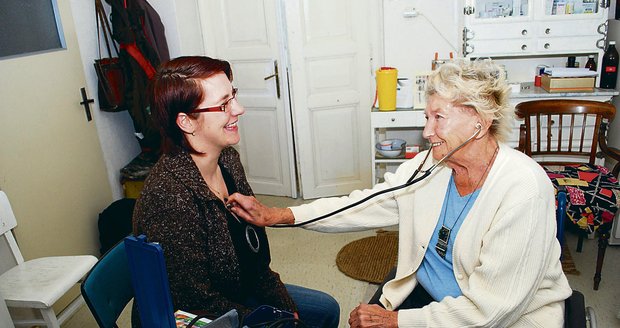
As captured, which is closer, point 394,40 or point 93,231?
point 93,231

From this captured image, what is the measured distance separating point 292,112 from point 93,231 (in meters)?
1.53

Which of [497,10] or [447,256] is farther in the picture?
[497,10]

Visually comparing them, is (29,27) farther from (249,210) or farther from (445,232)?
(445,232)

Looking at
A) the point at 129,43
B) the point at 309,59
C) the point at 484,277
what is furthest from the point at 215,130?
the point at 309,59

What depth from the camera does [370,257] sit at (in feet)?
9.09

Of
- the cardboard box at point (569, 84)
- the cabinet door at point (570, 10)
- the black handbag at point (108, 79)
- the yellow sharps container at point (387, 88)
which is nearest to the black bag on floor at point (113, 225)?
the black handbag at point (108, 79)

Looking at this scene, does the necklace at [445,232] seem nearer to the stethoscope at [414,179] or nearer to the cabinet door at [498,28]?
the stethoscope at [414,179]

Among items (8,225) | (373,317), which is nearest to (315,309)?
(373,317)

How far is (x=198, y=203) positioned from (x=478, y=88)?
0.79m

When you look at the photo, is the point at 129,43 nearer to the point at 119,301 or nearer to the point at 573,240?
the point at 119,301

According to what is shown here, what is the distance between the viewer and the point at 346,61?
334 centimetres

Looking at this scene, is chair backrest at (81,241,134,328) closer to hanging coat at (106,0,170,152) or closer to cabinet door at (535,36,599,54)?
hanging coat at (106,0,170,152)

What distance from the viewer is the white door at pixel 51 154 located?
2.22 metres

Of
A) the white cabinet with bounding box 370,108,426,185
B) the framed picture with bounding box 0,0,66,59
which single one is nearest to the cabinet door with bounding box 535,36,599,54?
the white cabinet with bounding box 370,108,426,185
